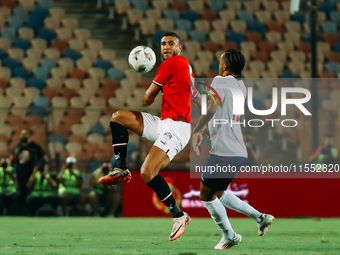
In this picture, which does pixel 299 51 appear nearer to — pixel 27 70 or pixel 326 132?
pixel 326 132

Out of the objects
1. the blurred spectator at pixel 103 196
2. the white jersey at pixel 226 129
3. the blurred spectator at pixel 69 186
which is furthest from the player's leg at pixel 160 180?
the blurred spectator at pixel 69 186

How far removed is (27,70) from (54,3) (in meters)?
2.98

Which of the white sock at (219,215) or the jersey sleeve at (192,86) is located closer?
the jersey sleeve at (192,86)

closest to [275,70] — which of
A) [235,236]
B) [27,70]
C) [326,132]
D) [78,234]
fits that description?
[326,132]

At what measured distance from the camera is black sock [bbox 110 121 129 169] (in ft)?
26.6

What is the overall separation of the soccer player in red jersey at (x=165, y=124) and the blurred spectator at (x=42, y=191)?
808 centimetres

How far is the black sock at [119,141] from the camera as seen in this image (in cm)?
811

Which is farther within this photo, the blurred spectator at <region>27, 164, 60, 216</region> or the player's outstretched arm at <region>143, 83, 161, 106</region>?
the blurred spectator at <region>27, 164, 60, 216</region>

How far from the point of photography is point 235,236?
27.8 feet

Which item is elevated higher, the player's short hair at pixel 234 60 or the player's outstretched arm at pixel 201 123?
the player's short hair at pixel 234 60

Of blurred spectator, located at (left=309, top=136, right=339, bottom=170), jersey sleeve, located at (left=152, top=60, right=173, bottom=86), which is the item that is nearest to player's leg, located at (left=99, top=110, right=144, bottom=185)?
jersey sleeve, located at (left=152, top=60, right=173, bottom=86)

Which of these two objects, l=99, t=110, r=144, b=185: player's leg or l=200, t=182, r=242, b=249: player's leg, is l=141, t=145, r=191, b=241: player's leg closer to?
l=99, t=110, r=144, b=185: player's leg

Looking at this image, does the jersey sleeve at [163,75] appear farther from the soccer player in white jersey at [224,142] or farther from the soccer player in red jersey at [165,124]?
the soccer player in white jersey at [224,142]

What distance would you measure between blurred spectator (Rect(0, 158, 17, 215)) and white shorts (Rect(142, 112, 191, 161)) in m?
8.47
